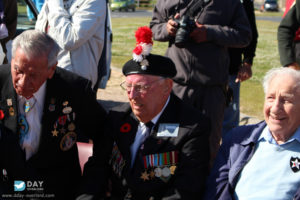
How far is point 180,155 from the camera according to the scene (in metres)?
2.35

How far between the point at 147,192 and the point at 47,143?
714mm

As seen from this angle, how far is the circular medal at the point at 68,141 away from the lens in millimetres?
2592

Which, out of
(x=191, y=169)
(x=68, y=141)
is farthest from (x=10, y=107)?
(x=191, y=169)

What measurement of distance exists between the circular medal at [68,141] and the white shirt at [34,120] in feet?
0.50

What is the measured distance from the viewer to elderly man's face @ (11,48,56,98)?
89.6 inches

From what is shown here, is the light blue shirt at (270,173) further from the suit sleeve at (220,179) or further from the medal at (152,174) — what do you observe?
the medal at (152,174)

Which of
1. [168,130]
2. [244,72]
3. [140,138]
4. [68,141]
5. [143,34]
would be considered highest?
[143,34]

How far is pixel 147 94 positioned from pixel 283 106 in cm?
77

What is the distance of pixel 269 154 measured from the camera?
7.55 feet

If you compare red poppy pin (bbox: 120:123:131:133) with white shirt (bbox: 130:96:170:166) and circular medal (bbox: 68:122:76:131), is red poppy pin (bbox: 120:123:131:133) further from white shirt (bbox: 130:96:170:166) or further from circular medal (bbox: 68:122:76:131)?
circular medal (bbox: 68:122:76:131)

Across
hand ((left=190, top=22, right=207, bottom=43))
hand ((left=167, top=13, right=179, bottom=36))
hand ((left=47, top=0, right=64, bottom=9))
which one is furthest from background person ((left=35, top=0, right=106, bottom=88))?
hand ((left=190, top=22, right=207, bottom=43))

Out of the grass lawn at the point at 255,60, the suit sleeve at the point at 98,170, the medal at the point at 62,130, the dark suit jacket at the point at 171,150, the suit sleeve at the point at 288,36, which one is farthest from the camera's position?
the grass lawn at the point at 255,60

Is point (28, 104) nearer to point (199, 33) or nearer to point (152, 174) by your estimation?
point (152, 174)

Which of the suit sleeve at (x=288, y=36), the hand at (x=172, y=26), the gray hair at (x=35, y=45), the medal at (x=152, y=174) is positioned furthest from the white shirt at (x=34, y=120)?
the suit sleeve at (x=288, y=36)
